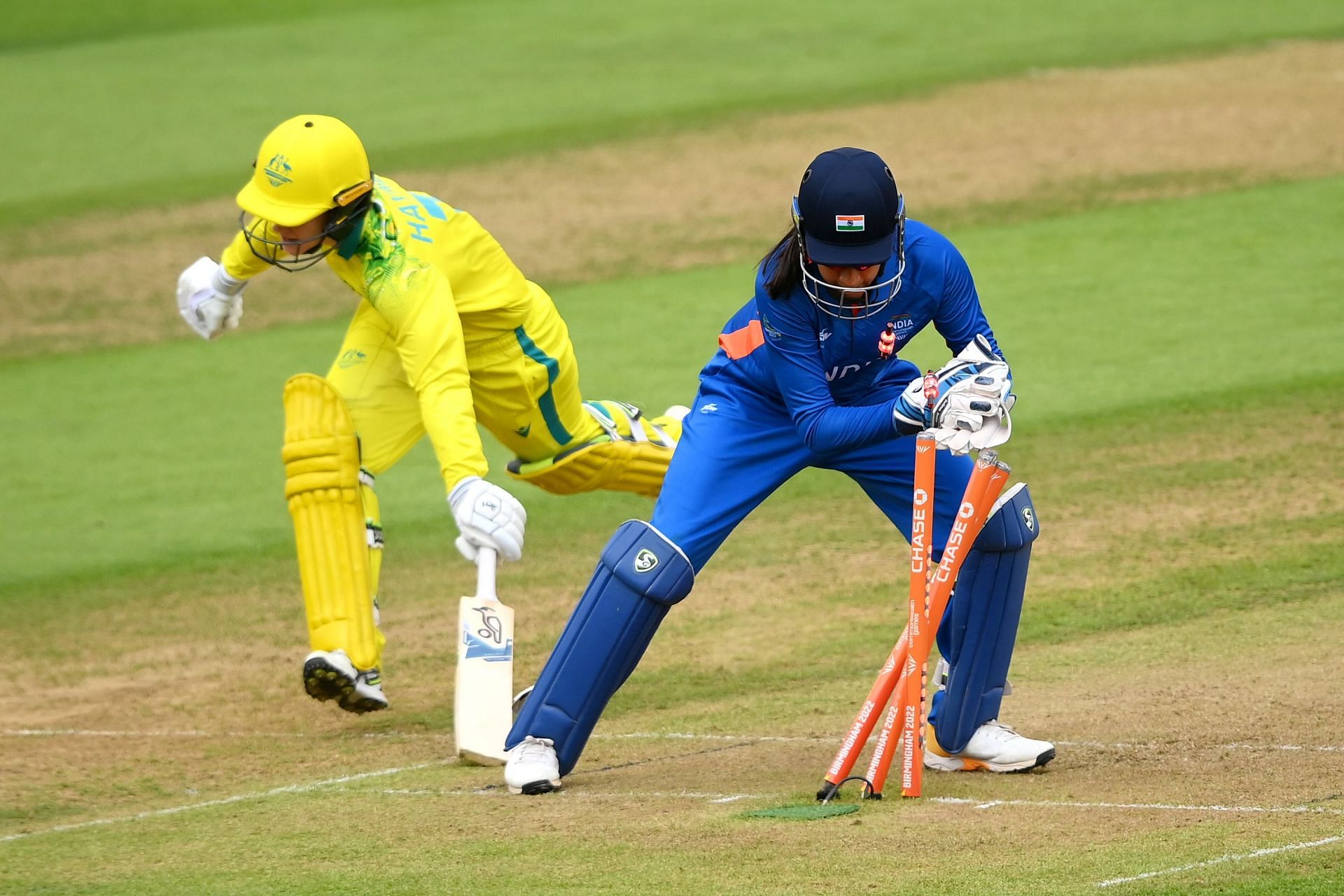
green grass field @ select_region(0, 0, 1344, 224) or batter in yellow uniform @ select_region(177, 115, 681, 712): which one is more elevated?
green grass field @ select_region(0, 0, 1344, 224)

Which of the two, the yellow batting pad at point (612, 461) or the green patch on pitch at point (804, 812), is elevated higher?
the yellow batting pad at point (612, 461)

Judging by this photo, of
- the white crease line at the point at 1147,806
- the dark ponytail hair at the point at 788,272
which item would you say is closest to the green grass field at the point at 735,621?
the white crease line at the point at 1147,806

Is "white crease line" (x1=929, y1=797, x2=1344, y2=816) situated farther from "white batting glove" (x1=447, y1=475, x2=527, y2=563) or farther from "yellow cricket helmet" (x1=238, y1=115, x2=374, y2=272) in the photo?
"yellow cricket helmet" (x1=238, y1=115, x2=374, y2=272)

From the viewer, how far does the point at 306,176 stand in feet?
21.5

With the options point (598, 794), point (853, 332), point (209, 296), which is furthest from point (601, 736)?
point (209, 296)

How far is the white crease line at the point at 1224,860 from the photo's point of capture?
4398 millimetres

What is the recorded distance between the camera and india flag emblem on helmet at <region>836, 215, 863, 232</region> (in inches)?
203

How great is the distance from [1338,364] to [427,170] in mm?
8811

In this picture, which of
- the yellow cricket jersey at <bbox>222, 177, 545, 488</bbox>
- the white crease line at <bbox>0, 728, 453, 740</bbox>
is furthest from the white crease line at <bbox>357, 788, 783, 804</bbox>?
the yellow cricket jersey at <bbox>222, 177, 545, 488</bbox>

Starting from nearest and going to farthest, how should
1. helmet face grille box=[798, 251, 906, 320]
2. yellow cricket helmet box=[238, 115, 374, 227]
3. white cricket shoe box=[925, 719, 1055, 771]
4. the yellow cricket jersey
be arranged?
helmet face grille box=[798, 251, 906, 320]
white cricket shoe box=[925, 719, 1055, 771]
the yellow cricket jersey
yellow cricket helmet box=[238, 115, 374, 227]

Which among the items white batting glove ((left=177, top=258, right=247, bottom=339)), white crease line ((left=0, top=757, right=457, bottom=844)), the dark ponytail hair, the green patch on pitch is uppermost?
white batting glove ((left=177, top=258, right=247, bottom=339))

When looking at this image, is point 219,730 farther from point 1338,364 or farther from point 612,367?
point 1338,364

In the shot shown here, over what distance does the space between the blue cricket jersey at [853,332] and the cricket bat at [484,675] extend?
4.22ft

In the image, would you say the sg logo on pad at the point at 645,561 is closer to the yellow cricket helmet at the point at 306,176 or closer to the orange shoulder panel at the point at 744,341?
the orange shoulder panel at the point at 744,341
